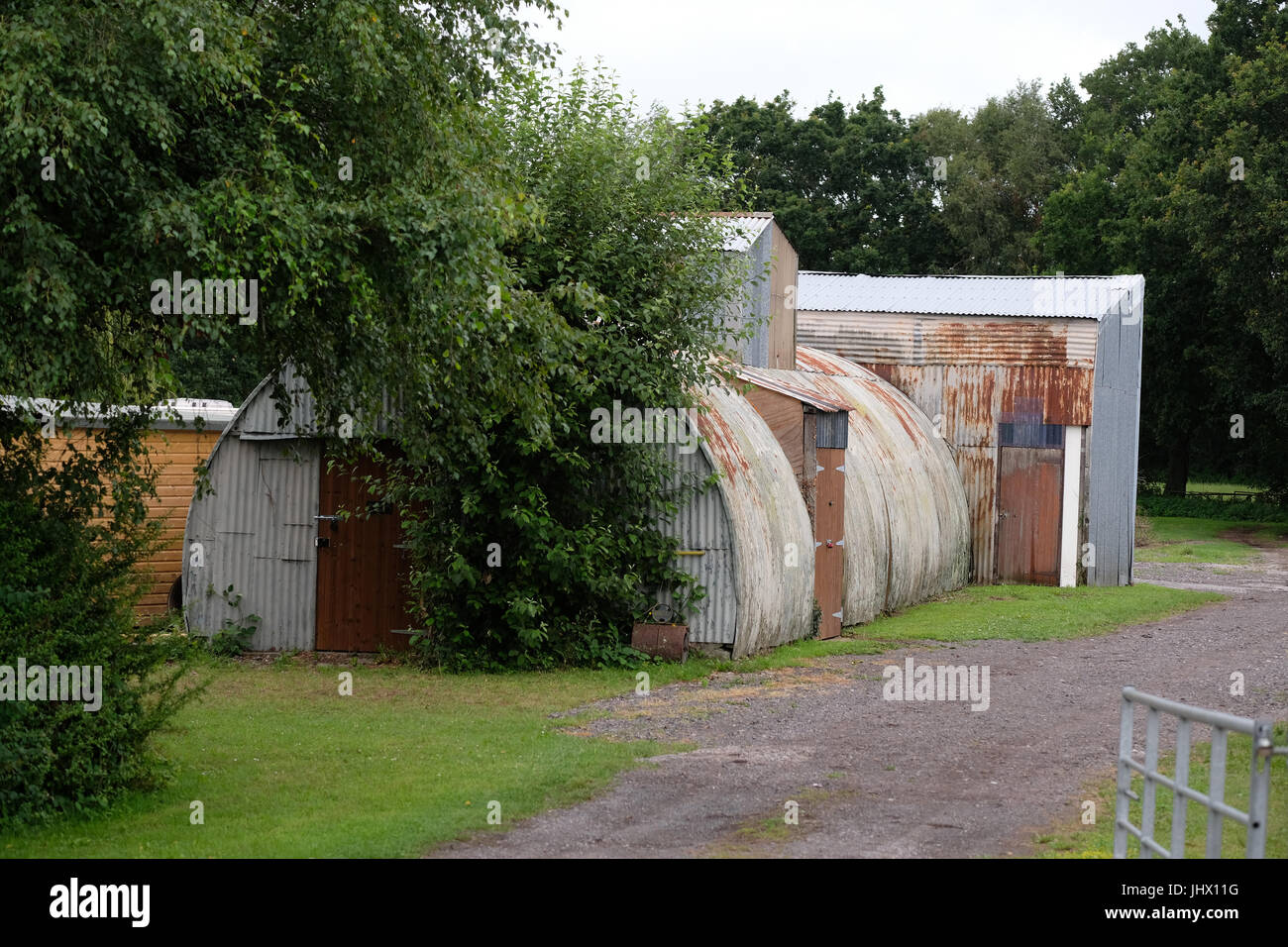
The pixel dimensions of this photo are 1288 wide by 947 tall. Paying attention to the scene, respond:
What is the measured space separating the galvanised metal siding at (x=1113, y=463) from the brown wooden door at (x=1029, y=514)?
0.65 meters

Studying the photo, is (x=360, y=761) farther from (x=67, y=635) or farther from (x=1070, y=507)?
(x=1070, y=507)

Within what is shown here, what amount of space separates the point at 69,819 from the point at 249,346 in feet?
12.5

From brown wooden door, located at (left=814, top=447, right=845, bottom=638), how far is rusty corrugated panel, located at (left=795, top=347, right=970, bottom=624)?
2.13ft

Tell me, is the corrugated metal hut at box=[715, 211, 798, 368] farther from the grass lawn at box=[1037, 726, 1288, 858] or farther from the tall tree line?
the tall tree line

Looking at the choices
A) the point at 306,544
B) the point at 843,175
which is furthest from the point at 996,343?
the point at 843,175

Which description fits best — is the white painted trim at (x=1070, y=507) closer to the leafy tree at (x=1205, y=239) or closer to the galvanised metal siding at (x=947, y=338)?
the galvanised metal siding at (x=947, y=338)

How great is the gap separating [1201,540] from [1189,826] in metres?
31.9

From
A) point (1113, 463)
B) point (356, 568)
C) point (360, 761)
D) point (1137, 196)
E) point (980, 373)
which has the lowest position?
point (360, 761)

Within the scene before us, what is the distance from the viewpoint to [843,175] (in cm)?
5512

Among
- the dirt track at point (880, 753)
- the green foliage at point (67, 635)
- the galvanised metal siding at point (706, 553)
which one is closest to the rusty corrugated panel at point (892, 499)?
the dirt track at point (880, 753)

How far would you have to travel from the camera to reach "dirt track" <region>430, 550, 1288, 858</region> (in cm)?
812

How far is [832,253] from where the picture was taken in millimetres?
54500

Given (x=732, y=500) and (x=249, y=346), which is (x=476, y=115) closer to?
(x=249, y=346)

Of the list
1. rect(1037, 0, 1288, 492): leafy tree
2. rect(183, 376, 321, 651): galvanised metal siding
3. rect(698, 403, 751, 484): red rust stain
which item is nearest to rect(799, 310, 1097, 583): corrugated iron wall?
rect(698, 403, 751, 484): red rust stain
